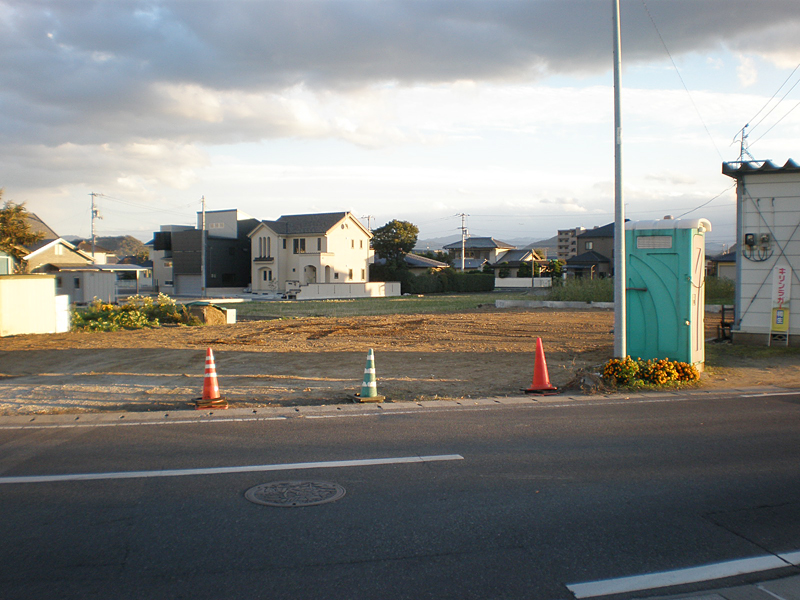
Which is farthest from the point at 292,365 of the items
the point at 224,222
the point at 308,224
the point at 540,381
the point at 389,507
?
the point at 224,222

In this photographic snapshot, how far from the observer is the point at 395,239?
6500 centimetres

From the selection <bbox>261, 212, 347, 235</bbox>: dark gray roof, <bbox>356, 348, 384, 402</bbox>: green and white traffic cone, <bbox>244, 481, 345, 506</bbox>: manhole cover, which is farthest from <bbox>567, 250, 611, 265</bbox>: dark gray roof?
<bbox>244, 481, 345, 506</bbox>: manhole cover

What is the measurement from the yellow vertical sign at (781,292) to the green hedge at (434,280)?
4630 cm

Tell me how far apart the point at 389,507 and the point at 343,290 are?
4690 cm

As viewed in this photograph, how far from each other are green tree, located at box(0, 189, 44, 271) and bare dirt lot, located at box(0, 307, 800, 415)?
19369 millimetres

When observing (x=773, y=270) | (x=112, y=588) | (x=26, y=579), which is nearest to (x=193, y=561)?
(x=112, y=588)

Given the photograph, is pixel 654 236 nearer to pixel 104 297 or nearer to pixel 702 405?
pixel 702 405

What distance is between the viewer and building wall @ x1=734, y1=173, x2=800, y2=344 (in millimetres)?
14781

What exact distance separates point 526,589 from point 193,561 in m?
2.17

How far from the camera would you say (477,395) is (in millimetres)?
10305

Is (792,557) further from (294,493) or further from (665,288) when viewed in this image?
(665,288)

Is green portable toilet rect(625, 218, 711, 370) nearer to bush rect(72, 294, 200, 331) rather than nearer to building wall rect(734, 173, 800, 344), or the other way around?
building wall rect(734, 173, 800, 344)

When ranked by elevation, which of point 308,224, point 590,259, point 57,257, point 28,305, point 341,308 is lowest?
point 341,308

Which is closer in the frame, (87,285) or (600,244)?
(87,285)
